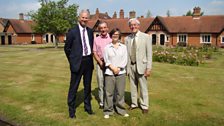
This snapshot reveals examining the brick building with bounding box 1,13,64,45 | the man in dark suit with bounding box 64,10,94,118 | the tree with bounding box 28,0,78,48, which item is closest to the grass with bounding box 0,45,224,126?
the man in dark suit with bounding box 64,10,94,118

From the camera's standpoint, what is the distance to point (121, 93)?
627cm

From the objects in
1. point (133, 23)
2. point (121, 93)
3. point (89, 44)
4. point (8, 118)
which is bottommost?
point (8, 118)

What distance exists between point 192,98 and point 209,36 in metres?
37.4

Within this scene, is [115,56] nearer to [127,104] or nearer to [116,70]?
[116,70]

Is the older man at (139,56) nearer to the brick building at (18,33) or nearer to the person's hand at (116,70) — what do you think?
the person's hand at (116,70)

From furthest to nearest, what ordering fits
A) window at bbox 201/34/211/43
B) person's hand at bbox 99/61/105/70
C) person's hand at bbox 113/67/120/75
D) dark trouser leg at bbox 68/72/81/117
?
window at bbox 201/34/211/43 → person's hand at bbox 99/61/105/70 → dark trouser leg at bbox 68/72/81/117 → person's hand at bbox 113/67/120/75

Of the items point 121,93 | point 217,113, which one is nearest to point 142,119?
point 121,93

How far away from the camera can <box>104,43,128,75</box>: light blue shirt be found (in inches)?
238

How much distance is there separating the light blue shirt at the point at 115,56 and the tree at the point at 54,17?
1479 inches

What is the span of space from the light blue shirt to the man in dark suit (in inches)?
18.3

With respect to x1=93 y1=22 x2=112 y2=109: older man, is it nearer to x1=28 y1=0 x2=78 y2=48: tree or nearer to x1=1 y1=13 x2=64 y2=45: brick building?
x1=28 y1=0 x2=78 y2=48: tree

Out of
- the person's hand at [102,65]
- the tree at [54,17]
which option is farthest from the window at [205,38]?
the person's hand at [102,65]

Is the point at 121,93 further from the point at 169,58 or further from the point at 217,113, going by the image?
the point at 169,58

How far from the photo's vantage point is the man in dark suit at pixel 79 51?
19.8ft
